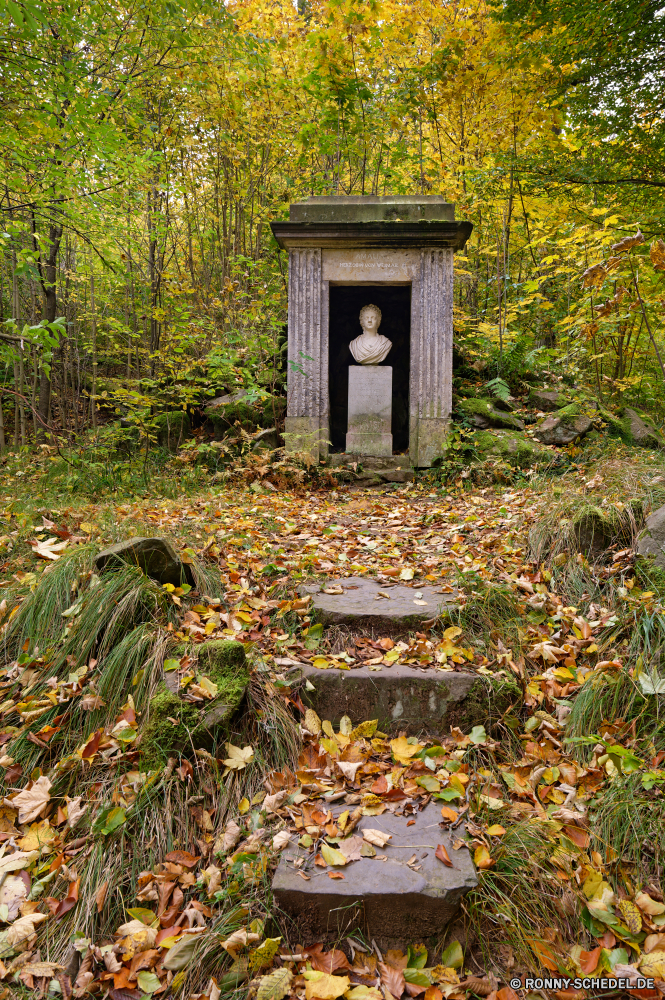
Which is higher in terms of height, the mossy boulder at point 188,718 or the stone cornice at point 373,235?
the stone cornice at point 373,235

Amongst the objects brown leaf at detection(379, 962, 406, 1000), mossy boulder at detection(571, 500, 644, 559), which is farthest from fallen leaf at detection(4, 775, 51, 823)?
mossy boulder at detection(571, 500, 644, 559)

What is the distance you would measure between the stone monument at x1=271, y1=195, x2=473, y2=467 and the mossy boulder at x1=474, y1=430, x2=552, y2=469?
454 mm

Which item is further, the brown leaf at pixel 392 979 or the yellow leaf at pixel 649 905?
the yellow leaf at pixel 649 905

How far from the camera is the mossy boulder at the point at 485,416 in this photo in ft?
21.4

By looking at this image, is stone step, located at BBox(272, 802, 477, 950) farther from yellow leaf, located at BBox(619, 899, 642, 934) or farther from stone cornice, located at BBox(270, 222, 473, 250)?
stone cornice, located at BBox(270, 222, 473, 250)

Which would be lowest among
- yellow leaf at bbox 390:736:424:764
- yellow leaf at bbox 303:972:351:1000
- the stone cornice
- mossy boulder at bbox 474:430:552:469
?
yellow leaf at bbox 303:972:351:1000

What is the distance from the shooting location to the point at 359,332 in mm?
7629

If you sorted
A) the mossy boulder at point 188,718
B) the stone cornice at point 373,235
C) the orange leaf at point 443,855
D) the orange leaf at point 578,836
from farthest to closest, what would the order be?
the stone cornice at point 373,235
the mossy boulder at point 188,718
the orange leaf at point 578,836
the orange leaf at point 443,855

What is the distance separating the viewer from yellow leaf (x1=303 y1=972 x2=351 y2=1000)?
1.49 m

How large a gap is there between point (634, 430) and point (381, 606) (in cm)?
490

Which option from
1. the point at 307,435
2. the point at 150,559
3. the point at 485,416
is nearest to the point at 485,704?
the point at 150,559

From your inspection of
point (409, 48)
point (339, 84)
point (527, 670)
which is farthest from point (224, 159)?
point (527, 670)

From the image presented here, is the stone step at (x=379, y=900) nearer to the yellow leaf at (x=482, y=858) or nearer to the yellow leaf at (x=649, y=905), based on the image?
the yellow leaf at (x=482, y=858)

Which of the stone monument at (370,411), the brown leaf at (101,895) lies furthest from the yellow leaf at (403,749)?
the stone monument at (370,411)
